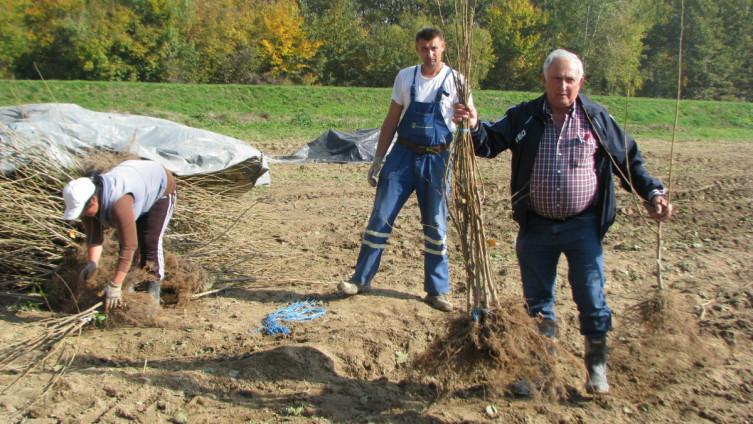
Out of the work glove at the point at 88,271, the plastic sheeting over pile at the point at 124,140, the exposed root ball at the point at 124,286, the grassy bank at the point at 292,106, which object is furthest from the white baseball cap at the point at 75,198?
the grassy bank at the point at 292,106

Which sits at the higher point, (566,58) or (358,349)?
(566,58)

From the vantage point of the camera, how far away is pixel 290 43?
3250 cm

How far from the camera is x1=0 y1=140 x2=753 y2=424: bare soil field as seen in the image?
113 inches

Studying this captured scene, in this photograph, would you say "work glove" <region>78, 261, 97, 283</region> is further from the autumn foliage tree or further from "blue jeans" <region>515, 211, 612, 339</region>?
the autumn foliage tree

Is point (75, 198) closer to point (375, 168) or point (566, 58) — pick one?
point (375, 168)

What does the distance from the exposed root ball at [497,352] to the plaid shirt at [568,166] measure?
543 millimetres

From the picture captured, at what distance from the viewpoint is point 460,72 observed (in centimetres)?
273

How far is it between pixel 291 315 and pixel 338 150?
7386 millimetres

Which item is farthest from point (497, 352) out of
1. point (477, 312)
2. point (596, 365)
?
point (596, 365)

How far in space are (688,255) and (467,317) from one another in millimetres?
3532

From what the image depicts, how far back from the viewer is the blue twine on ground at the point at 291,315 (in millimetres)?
3779

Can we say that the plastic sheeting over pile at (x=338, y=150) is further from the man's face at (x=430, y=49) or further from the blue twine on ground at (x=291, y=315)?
the man's face at (x=430, y=49)

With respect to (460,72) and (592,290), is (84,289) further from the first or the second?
(592,290)

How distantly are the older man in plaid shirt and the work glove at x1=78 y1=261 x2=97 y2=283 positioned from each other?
239 cm
